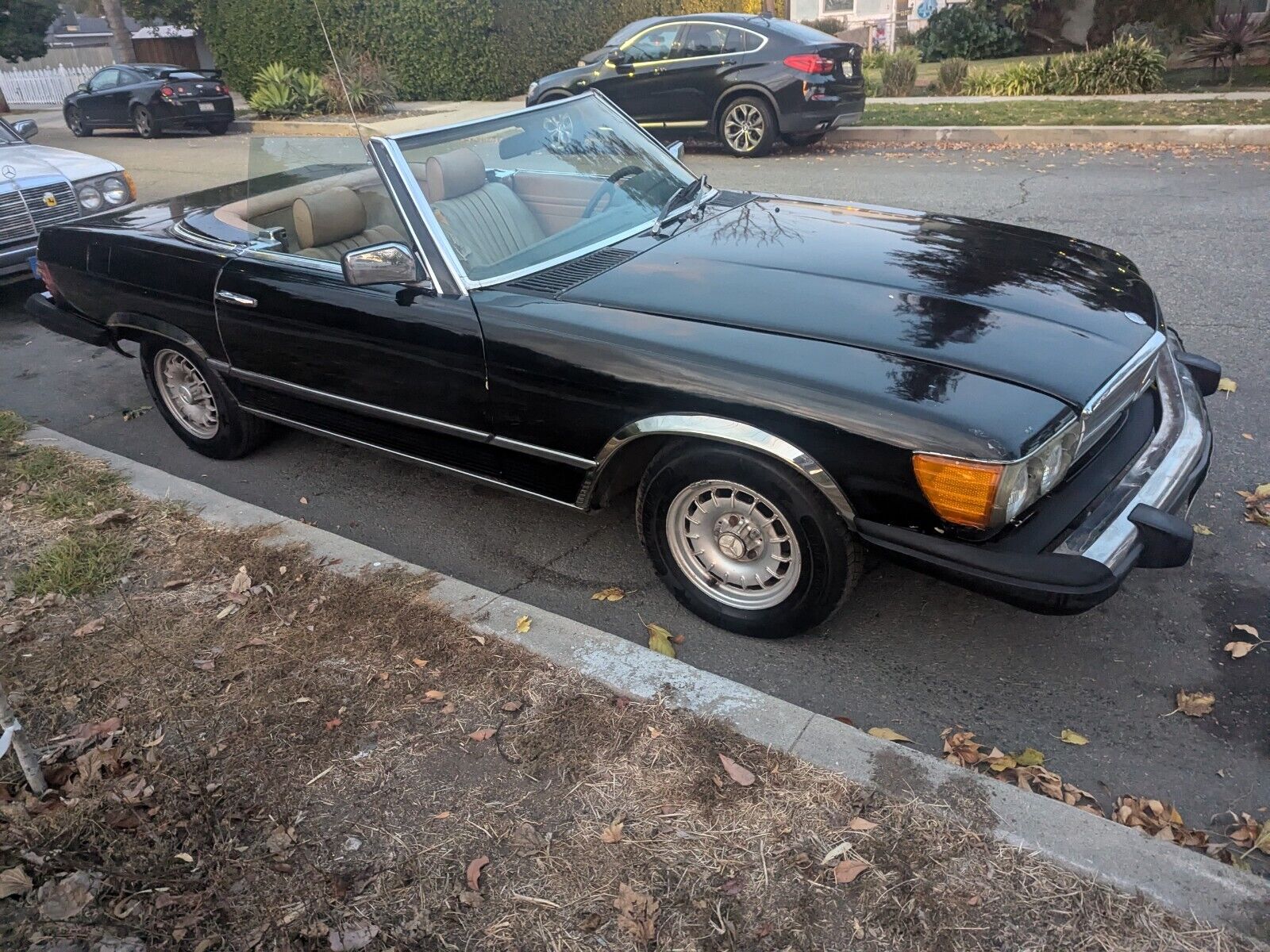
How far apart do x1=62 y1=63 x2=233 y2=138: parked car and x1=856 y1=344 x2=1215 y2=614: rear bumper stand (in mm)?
19495

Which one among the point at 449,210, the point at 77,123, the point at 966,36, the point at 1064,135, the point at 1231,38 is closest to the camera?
the point at 449,210

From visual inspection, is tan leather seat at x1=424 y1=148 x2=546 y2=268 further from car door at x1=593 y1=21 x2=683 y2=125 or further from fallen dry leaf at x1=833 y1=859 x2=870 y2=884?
car door at x1=593 y1=21 x2=683 y2=125

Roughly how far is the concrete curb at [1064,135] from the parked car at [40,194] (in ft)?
29.0

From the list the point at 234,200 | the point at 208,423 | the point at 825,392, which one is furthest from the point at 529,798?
the point at 234,200

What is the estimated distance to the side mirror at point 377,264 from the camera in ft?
11.2

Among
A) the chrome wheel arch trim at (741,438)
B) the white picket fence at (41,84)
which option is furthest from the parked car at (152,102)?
the chrome wheel arch trim at (741,438)

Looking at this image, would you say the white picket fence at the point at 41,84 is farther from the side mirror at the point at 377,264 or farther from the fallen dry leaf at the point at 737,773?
the fallen dry leaf at the point at 737,773

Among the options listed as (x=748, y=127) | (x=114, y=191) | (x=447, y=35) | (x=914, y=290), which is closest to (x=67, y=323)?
(x=114, y=191)

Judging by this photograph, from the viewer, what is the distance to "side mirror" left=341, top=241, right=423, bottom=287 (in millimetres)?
3402

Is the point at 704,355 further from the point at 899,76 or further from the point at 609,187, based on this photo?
the point at 899,76

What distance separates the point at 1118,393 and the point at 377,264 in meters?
2.48

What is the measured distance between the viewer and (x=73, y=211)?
7793 millimetres

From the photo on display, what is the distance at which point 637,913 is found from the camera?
2.29 metres

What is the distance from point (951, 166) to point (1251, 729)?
9.07 metres
